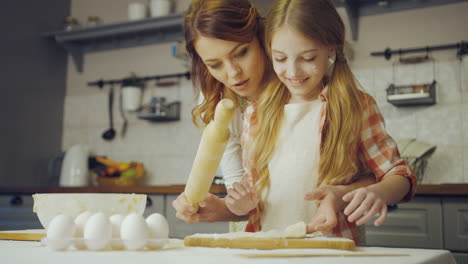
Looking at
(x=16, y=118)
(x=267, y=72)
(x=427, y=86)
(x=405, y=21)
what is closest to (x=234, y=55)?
(x=267, y=72)

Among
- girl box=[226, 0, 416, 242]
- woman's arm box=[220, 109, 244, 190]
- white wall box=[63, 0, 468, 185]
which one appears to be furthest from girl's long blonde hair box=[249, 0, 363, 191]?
white wall box=[63, 0, 468, 185]

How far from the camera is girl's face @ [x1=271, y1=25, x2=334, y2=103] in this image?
3.36 feet

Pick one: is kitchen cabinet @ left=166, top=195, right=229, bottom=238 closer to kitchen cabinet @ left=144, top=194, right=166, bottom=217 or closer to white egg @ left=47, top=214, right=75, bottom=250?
kitchen cabinet @ left=144, top=194, right=166, bottom=217

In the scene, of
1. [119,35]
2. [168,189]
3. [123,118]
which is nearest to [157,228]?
[168,189]

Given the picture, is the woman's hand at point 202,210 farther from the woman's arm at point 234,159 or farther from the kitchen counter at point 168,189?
the kitchen counter at point 168,189

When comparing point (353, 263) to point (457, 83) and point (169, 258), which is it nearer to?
point (169, 258)

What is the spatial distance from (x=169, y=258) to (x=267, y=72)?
68 centimetres

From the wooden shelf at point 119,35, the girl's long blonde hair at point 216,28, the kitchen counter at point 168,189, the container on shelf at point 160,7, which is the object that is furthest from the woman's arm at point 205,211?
the container on shelf at point 160,7

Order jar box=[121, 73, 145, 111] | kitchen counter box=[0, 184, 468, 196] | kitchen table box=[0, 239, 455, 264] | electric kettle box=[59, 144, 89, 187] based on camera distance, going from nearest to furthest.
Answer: kitchen table box=[0, 239, 455, 264]
kitchen counter box=[0, 184, 468, 196]
electric kettle box=[59, 144, 89, 187]
jar box=[121, 73, 145, 111]

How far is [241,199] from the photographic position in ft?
3.36

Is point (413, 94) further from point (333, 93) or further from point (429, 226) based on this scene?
point (333, 93)

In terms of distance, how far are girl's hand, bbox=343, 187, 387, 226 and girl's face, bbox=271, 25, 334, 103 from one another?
0.92 feet

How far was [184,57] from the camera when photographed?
292 cm

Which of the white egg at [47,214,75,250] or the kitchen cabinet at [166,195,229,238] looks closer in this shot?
the white egg at [47,214,75,250]
